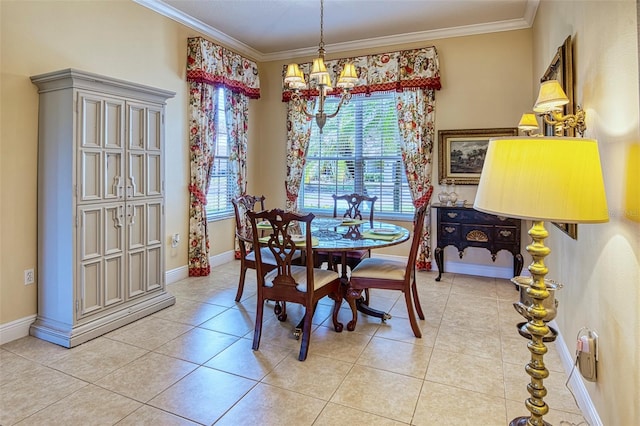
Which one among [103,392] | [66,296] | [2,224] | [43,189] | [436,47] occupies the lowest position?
[103,392]

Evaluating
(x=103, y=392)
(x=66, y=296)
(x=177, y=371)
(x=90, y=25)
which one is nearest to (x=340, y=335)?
(x=177, y=371)

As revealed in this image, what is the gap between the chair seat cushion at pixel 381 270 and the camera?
9.30ft

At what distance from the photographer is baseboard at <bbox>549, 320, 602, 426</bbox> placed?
1782mm

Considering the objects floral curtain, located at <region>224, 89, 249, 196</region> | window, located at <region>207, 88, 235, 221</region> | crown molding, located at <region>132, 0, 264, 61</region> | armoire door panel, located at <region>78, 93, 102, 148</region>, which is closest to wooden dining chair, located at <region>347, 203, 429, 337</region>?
armoire door panel, located at <region>78, 93, 102, 148</region>

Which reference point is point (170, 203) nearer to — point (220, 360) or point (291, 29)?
point (220, 360)

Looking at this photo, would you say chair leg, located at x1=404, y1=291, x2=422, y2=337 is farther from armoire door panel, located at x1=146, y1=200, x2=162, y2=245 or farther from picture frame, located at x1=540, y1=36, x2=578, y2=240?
armoire door panel, located at x1=146, y1=200, x2=162, y2=245

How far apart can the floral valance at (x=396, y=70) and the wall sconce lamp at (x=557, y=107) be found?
93.6 inches

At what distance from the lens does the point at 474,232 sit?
4.24 meters

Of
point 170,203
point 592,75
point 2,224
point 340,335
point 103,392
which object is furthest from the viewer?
point 170,203

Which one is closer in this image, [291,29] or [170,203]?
[170,203]

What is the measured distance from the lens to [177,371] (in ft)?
7.63

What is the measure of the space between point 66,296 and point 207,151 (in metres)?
2.26

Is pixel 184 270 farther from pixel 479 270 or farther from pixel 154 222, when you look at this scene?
pixel 479 270

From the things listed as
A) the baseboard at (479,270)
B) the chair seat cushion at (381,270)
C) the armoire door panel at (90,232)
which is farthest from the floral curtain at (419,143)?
the armoire door panel at (90,232)
